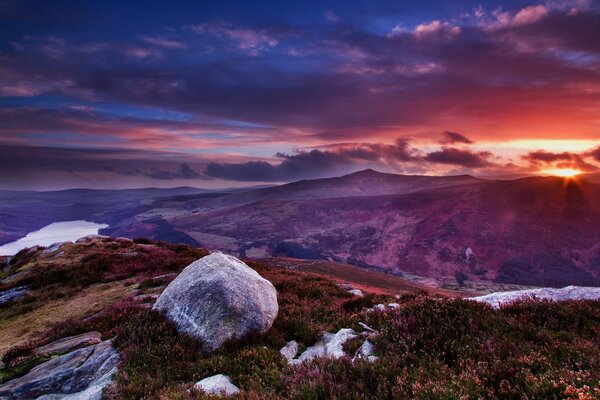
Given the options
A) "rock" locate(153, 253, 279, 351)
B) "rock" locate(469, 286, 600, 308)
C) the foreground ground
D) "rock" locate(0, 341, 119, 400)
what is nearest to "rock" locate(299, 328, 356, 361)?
the foreground ground

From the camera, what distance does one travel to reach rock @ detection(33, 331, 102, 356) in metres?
10.7

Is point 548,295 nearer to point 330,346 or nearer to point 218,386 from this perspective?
point 330,346

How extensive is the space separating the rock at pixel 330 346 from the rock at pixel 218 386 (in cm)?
216

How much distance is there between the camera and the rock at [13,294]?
20641 mm

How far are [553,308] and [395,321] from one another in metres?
4.50

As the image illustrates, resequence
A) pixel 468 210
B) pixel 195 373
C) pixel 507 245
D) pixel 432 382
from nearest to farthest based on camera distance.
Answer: pixel 432 382
pixel 195 373
pixel 507 245
pixel 468 210

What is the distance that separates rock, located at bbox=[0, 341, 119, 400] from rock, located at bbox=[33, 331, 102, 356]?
34.0 inches

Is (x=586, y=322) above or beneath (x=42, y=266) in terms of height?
above

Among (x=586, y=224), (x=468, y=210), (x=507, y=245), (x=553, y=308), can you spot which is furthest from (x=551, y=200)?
(x=553, y=308)

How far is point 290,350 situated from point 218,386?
2.84 m

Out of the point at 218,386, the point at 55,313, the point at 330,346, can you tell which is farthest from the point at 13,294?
the point at 330,346

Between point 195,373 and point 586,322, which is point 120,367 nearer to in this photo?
point 195,373

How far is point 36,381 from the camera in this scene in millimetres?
8820

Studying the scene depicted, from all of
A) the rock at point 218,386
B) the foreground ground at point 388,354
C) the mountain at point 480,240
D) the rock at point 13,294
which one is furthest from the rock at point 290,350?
the mountain at point 480,240
